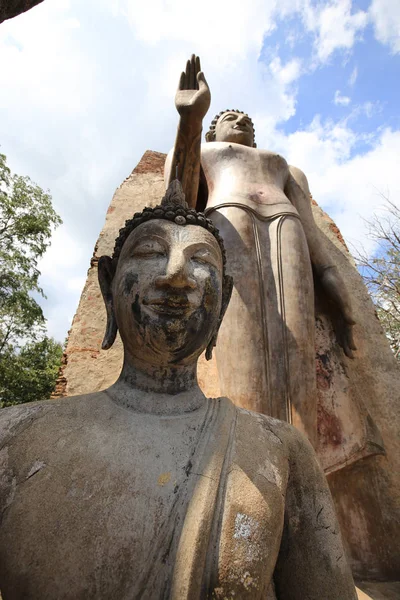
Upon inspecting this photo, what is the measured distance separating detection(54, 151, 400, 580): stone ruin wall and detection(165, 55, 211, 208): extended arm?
37.0 inches

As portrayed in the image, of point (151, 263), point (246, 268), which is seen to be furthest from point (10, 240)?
point (151, 263)

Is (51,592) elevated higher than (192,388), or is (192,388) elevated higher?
(192,388)

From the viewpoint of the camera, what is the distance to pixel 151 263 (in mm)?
1516

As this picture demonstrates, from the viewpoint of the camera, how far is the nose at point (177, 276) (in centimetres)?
143

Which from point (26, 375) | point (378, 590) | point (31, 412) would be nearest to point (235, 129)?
point (31, 412)

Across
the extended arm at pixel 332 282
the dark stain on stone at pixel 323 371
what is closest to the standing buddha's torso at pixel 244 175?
the extended arm at pixel 332 282

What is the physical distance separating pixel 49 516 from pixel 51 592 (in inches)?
6.4

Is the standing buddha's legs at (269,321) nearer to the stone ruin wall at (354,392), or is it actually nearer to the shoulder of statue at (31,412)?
the stone ruin wall at (354,392)

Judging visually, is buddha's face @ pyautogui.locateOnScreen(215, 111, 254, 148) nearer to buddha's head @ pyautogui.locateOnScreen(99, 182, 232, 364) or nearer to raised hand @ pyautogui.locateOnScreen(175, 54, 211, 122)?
raised hand @ pyautogui.locateOnScreen(175, 54, 211, 122)

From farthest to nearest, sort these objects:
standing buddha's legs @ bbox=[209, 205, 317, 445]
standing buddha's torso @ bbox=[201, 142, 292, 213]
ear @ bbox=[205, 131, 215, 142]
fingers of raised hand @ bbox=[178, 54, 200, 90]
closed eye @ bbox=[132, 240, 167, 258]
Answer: ear @ bbox=[205, 131, 215, 142], standing buddha's torso @ bbox=[201, 142, 292, 213], fingers of raised hand @ bbox=[178, 54, 200, 90], standing buddha's legs @ bbox=[209, 205, 317, 445], closed eye @ bbox=[132, 240, 167, 258]

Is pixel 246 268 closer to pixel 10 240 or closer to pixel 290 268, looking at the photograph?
pixel 290 268

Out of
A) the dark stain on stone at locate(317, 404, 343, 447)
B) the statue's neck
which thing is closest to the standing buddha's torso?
the dark stain on stone at locate(317, 404, 343, 447)

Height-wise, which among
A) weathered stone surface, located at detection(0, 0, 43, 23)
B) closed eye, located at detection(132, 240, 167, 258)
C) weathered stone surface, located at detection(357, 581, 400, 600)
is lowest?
weathered stone surface, located at detection(357, 581, 400, 600)

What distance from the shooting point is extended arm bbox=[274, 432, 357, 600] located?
1261 millimetres
